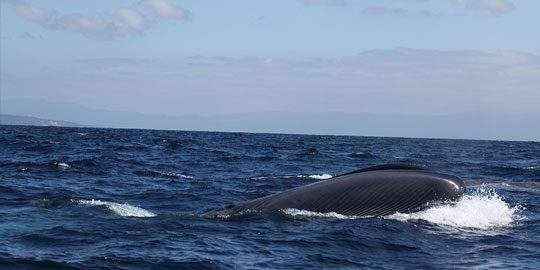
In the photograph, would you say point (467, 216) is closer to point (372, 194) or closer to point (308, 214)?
point (372, 194)

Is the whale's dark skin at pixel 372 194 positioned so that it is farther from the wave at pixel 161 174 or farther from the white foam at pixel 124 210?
the wave at pixel 161 174

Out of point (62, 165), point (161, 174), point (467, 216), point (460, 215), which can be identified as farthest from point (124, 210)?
point (62, 165)

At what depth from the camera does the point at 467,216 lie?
1455cm

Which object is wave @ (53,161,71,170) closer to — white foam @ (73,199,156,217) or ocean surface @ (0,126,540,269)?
ocean surface @ (0,126,540,269)

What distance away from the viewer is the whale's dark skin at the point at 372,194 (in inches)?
557

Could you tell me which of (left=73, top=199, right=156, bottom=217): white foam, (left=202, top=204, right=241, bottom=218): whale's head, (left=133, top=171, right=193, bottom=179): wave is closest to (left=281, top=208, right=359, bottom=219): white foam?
Answer: (left=202, top=204, right=241, bottom=218): whale's head

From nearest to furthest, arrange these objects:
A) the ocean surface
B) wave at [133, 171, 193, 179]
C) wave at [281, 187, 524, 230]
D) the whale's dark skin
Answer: the ocean surface < wave at [281, 187, 524, 230] < the whale's dark skin < wave at [133, 171, 193, 179]

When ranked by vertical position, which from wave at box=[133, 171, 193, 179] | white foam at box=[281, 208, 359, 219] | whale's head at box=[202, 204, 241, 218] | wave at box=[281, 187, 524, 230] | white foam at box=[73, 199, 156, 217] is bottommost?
white foam at box=[73, 199, 156, 217]

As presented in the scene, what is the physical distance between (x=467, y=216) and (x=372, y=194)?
199 cm

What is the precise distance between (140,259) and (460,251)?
5.00m

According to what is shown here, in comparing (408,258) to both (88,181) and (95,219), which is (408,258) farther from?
(88,181)

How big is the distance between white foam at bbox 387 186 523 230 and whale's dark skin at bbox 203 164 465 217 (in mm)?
152

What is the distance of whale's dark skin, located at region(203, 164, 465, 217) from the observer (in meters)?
14.1

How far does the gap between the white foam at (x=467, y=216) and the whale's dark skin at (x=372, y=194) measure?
0.15 meters
